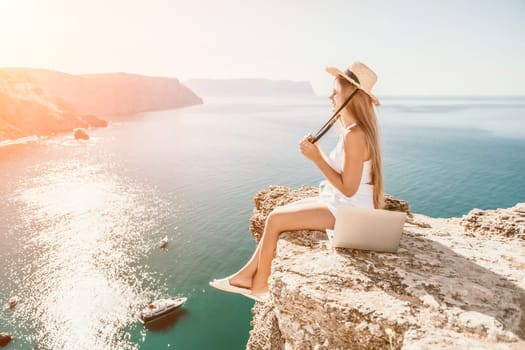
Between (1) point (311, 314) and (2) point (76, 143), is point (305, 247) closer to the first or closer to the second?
(1) point (311, 314)

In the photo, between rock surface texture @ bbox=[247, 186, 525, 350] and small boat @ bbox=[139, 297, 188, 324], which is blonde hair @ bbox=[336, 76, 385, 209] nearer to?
rock surface texture @ bbox=[247, 186, 525, 350]

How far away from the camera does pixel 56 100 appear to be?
127875 millimetres

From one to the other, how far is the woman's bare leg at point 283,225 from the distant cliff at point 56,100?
118 meters

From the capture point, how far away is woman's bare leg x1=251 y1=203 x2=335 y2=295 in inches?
190

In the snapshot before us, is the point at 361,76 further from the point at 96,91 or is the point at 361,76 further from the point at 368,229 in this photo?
the point at 96,91

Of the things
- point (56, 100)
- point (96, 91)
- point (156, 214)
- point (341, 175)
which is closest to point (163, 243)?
point (156, 214)

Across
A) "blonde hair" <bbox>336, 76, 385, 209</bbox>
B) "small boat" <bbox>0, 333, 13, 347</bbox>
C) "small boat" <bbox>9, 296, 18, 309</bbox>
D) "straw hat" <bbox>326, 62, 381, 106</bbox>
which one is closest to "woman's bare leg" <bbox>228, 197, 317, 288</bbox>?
"blonde hair" <bbox>336, 76, 385, 209</bbox>

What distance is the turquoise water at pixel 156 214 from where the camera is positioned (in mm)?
29312

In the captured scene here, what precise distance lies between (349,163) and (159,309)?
29708 millimetres

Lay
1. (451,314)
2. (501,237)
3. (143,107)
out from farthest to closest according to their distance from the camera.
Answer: (143,107) < (501,237) < (451,314)

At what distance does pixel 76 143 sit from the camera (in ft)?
320

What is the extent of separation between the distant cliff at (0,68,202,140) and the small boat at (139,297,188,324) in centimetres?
9570

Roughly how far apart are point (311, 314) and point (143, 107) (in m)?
214

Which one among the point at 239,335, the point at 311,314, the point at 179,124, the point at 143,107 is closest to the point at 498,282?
the point at 311,314
